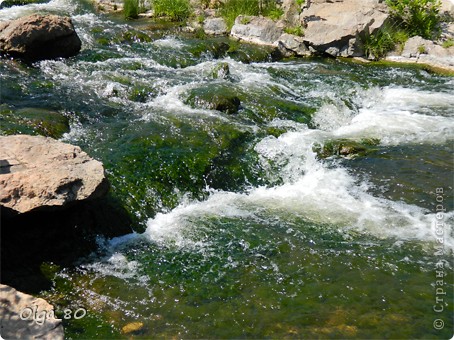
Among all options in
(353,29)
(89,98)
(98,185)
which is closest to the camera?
(98,185)

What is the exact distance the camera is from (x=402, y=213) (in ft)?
24.8

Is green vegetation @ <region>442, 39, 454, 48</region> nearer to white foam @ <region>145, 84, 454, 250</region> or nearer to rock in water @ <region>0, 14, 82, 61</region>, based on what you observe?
white foam @ <region>145, 84, 454, 250</region>

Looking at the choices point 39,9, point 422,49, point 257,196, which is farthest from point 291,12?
point 257,196

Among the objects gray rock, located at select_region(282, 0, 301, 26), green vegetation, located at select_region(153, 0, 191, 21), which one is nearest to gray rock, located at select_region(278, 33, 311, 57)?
gray rock, located at select_region(282, 0, 301, 26)

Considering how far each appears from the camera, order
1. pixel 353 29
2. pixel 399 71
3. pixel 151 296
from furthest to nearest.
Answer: pixel 353 29
pixel 399 71
pixel 151 296

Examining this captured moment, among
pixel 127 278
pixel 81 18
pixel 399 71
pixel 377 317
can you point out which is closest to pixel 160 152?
pixel 127 278

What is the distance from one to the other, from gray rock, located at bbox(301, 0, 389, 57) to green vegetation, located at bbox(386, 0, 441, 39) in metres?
0.46

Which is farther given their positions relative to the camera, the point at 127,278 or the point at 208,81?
the point at 208,81

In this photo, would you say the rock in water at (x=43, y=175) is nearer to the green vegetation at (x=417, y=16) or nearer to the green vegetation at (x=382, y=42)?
the green vegetation at (x=382, y=42)

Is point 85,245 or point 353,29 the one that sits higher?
point 353,29

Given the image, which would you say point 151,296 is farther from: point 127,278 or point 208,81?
point 208,81

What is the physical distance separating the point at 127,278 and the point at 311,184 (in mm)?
4025

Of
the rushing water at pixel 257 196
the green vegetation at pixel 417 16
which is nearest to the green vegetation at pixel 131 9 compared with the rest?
the rushing water at pixel 257 196

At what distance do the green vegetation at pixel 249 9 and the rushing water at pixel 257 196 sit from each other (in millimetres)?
5817
